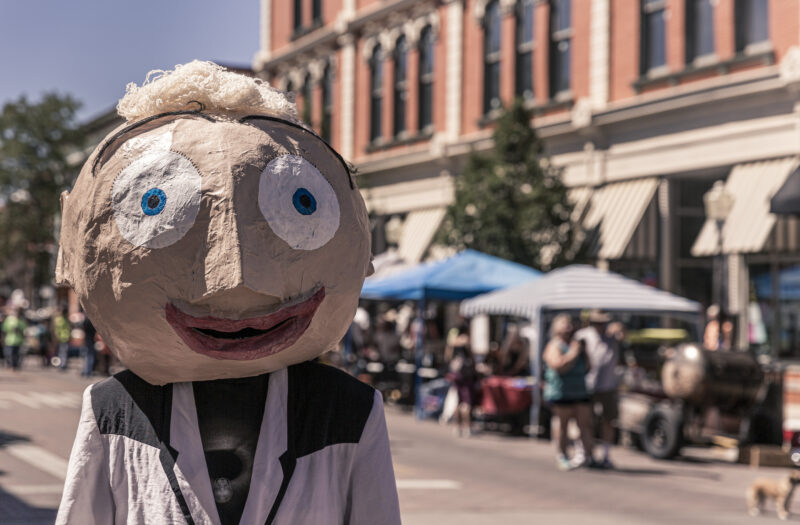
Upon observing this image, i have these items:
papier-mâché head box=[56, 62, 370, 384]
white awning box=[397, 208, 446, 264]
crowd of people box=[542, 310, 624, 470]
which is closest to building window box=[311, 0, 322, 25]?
white awning box=[397, 208, 446, 264]

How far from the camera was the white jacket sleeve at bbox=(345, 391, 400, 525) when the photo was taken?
9.46ft

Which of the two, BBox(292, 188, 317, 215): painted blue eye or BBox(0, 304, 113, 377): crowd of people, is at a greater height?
BBox(292, 188, 317, 215): painted blue eye

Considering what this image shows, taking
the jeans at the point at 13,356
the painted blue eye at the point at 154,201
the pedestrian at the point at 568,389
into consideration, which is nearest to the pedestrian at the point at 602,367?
the pedestrian at the point at 568,389

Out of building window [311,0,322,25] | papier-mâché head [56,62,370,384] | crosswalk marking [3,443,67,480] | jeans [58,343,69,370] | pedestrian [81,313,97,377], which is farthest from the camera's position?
building window [311,0,322,25]

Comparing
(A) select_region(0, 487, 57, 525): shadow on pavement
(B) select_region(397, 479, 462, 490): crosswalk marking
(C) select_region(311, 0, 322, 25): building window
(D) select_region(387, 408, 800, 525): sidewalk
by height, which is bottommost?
(D) select_region(387, 408, 800, 525): sidewalk

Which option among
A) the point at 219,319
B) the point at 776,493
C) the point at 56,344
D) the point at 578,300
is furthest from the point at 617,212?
the point at 219,319

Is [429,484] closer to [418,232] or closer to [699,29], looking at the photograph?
[699,29]

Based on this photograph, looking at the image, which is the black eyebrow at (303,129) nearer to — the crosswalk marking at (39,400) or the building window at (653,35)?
the crosswalk marking at (39,400)

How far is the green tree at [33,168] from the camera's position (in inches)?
1940

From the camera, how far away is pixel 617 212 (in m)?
22.2

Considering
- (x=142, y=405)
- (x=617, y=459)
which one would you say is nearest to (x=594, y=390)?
(x=617, y=459)

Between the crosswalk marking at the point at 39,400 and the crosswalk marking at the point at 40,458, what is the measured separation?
16.6 ft

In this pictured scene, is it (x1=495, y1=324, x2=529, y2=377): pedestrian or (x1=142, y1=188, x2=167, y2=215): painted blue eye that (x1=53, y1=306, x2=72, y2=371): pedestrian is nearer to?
(x1=495, y1=324, x2=529, y2=377): pedestrian

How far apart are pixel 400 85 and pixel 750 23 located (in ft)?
40.4
